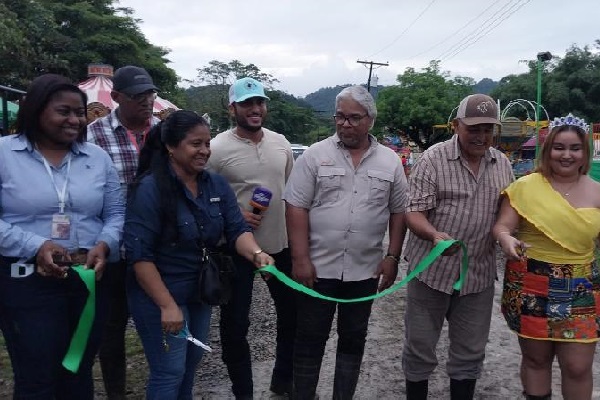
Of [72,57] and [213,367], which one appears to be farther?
[72,57]

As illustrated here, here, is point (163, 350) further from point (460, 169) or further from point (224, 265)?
point (460, 169)

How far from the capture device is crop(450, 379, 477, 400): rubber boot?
325cm

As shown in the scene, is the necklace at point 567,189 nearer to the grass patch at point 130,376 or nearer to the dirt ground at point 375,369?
the dirt ground at point 375,369

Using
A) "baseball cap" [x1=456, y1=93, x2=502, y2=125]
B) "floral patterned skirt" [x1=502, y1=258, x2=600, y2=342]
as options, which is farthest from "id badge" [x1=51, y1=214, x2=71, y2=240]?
"floral patterned skirt" [x1=502, y1=258, x2=600, y2=342]

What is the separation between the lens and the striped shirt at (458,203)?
3.07m

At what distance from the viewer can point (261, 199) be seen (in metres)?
3.29

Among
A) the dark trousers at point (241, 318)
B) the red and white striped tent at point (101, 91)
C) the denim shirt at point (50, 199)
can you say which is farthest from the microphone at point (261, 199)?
the red and white striped tent at point (101, 91)

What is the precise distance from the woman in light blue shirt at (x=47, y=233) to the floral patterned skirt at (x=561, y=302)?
217 centimetres

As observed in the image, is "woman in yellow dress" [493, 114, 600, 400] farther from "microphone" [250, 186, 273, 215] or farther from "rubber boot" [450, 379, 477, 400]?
"microphone" [250, 186, 273, 215]

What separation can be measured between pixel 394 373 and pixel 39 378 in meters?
2.50

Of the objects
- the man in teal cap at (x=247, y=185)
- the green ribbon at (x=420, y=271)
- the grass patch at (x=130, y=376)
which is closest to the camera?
the green ribbon at (x=420, y=271)

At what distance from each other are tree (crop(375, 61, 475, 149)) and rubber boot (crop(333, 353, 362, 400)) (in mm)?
31661

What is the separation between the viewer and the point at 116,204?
8.98 ft

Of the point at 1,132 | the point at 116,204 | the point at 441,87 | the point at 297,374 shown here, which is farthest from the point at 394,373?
the point at 441,87
